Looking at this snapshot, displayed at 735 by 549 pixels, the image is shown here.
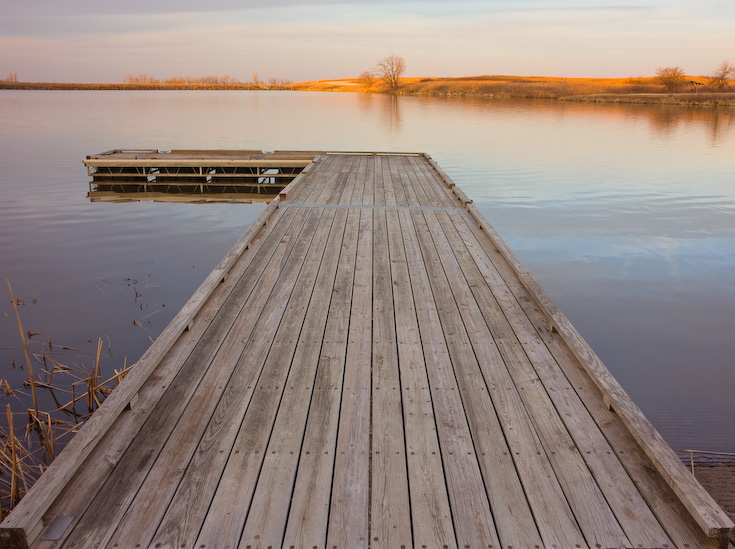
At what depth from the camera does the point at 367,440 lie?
8.28 ft

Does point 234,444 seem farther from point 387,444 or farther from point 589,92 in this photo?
point 589,92

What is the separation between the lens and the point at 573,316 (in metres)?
6.27

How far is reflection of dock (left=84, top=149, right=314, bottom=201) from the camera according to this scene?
12477mm

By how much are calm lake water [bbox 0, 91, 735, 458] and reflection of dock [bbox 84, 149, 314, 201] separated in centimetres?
71

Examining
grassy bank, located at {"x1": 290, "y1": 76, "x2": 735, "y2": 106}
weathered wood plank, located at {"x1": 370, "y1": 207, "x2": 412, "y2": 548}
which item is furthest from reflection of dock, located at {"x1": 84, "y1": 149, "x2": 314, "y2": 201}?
grassy bank, located at {"x1": 290, "y1": 76, "x2": 735, "y2": 106}

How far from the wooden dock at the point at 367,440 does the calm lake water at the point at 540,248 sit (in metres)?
1.66

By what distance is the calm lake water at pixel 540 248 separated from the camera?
5.24 meters

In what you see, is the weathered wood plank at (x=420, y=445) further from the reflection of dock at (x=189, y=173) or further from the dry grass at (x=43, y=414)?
the reflection of dock at (x=189, y=173)

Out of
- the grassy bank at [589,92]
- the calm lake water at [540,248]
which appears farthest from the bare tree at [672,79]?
the calm lake water at [540,248]

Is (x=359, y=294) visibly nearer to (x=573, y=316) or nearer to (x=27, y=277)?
(x=573, y=316)

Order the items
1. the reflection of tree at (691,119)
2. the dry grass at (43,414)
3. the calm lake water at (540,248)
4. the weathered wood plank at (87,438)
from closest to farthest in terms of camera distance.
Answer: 1. the weathered wood plank at (87,438)
2. the dry grass at (43,414)
3. the calm lake water at (540,248)
4. the reflection of tree at (691,119)

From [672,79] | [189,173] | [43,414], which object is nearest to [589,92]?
[672,79]

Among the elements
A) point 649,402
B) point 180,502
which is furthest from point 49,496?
point 649,402

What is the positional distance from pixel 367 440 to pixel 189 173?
Answer: 39.0 feet
